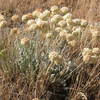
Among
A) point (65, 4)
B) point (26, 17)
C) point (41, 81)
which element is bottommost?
point (65, 4)

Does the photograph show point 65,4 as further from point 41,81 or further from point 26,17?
point 41,81

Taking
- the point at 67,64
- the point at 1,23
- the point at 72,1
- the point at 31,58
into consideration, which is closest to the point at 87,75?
the point at 67,64

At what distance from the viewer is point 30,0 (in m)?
5.70

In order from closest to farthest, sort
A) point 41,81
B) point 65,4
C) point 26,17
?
point 41,81 < point 26,17 < point 65,4

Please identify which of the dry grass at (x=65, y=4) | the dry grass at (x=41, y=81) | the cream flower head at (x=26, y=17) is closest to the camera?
the dry grass at (x=41, y=81)

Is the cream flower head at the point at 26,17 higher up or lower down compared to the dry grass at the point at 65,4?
higher up

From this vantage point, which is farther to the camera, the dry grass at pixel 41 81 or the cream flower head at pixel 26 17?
the cream flower head at pixel 26 17

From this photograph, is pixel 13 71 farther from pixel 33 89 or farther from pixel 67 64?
pixel 67 64

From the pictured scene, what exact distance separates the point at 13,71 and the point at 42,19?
0.54 meters

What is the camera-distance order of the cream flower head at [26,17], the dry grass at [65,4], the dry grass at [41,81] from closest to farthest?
1. the dry grass at [41,81]
2. the cream flower head at [26,17]
3. the dry grass at [65,4]

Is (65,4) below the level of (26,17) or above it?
below

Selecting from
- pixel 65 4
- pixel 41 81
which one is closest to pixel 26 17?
pixel 41 81

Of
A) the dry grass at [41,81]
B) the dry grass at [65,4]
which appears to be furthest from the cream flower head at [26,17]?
the dry grass at [65,4]

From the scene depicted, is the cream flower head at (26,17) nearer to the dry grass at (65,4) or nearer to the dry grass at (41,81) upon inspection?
the dry grass at (41,81)
